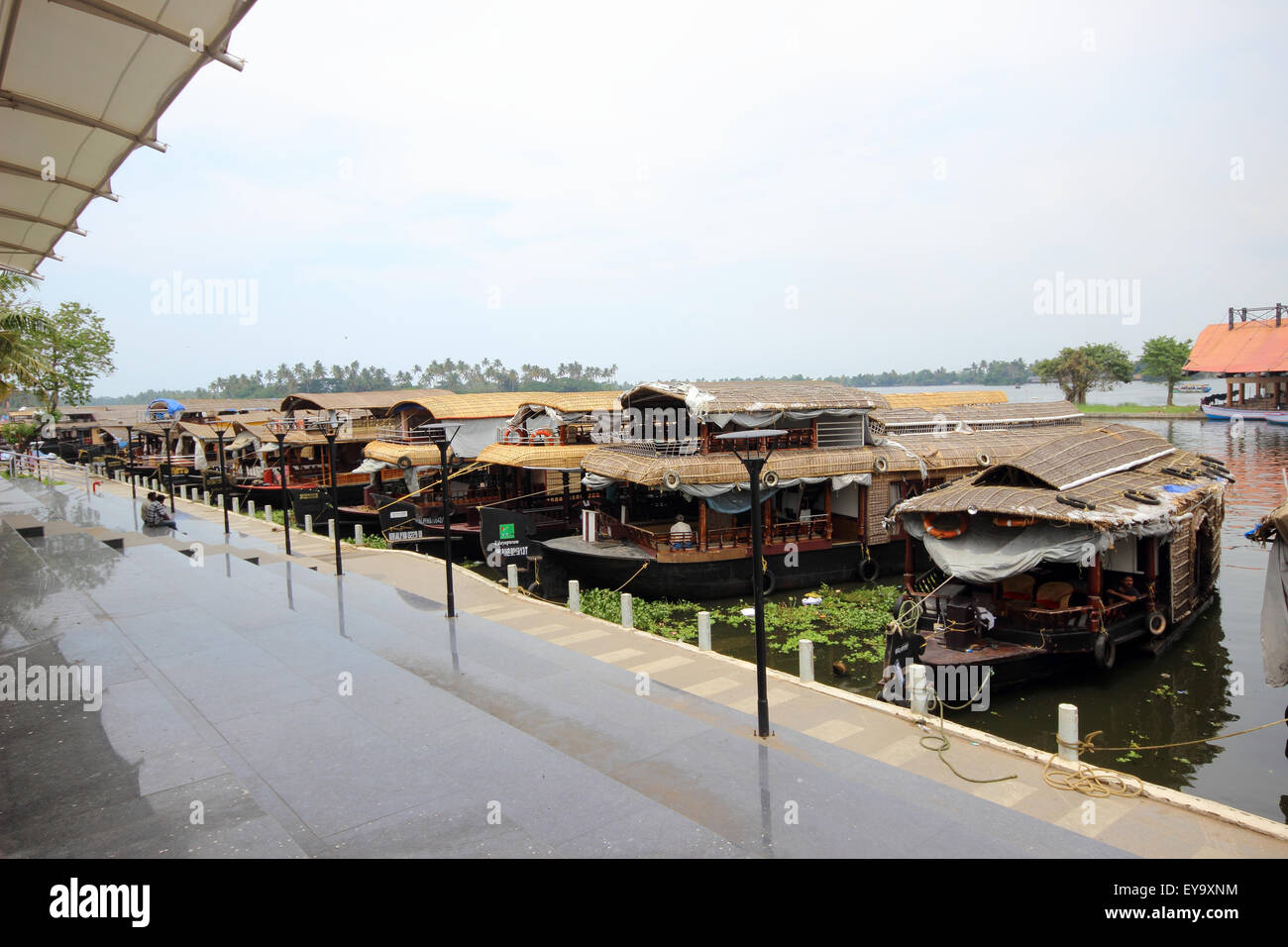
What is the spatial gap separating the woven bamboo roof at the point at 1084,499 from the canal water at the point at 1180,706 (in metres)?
2.79

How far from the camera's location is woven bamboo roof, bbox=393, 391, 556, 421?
2695 cm

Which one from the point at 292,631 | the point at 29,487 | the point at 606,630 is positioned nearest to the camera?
the point at 292,631

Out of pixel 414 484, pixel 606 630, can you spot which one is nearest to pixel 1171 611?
pixel 606 630

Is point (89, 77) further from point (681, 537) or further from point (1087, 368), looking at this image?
point (1087, 368)

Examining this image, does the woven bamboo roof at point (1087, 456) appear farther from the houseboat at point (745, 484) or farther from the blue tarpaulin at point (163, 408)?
the blue tarpaulin at point (163, 408)

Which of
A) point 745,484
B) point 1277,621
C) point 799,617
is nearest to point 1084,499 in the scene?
point 1277,621

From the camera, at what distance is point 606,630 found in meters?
13.9

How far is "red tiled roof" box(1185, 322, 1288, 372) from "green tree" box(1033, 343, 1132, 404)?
14666 millimetres

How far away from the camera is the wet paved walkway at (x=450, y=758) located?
18.5ft

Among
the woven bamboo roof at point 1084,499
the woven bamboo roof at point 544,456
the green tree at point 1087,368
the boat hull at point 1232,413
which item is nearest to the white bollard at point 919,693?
the woven bamboo roof at point 1084,499

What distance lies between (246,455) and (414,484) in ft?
51.0

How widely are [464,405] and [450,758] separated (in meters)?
22.2

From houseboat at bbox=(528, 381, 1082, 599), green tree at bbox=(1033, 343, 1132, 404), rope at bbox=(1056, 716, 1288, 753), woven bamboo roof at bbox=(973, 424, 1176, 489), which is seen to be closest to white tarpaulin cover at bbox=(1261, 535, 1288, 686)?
rope at bbox=(1056, 716, 1288, 753)
